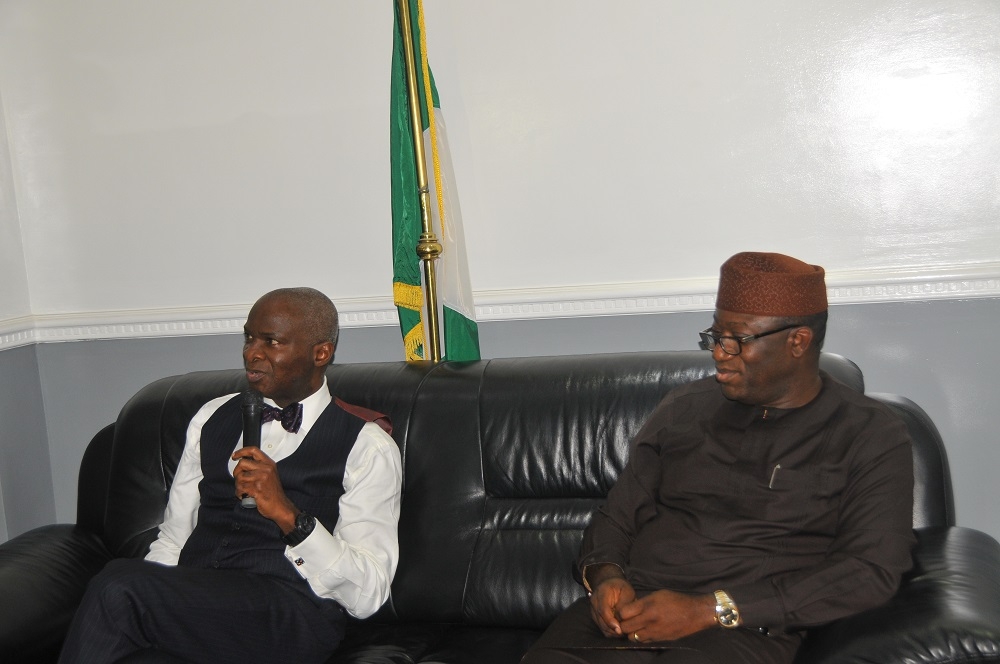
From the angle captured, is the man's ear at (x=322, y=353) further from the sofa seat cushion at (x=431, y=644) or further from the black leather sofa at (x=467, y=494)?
the sofa seat cushion at (x=431, y=644)

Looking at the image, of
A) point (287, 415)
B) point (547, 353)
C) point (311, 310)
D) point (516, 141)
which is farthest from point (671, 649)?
point (516, 141)

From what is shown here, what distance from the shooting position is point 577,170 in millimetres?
3293

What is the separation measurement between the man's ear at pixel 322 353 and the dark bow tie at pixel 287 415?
0.39ft

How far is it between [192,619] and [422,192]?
1619 millimetres

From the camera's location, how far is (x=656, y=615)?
1.87 meters

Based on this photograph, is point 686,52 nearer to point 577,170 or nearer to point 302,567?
point 577,170

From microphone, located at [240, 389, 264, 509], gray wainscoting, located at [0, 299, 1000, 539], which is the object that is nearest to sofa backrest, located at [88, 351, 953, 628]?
microphone, located at [240, 389, 264, 509]

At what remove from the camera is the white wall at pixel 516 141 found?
303cm

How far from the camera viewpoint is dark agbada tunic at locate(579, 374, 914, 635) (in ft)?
6.02

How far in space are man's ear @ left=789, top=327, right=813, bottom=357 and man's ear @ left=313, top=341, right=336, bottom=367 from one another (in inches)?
44.6

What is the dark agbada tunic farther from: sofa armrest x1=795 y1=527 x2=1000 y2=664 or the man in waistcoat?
the man in waistcoat

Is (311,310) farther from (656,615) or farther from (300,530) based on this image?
(656,615)

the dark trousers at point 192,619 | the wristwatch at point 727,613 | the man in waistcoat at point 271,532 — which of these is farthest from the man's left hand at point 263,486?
the wristwatch at point 727,613

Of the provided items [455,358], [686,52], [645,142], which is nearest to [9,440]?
[455,358]
